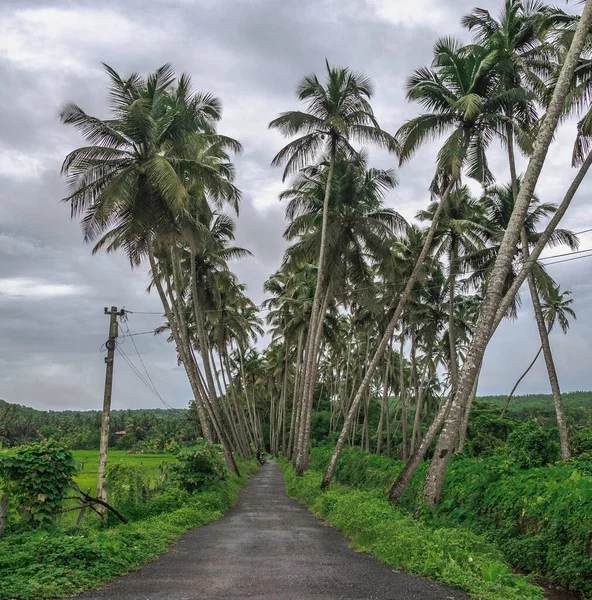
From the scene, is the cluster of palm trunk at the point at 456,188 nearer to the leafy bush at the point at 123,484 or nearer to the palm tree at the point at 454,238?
the palm tree at the point at 454,238

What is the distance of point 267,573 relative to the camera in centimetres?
785

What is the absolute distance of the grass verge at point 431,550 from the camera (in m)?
6.92

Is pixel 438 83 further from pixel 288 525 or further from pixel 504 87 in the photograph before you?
pixel 288 525

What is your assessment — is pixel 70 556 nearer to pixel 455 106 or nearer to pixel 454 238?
pixel 455 106

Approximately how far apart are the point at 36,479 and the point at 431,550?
6.31 meters

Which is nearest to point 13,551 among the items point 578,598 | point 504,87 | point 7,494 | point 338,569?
point 7,494

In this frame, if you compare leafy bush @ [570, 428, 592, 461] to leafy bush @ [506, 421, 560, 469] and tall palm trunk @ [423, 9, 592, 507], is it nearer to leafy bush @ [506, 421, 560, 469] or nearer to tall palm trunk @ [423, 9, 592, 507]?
leafy bush @ [506, 421, 560, 469]

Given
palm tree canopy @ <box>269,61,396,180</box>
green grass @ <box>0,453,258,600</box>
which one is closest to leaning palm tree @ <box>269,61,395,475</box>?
palm tree canopy @ <box>269,61,396,180</box>

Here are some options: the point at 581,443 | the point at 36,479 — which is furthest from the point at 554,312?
the point at 36,479

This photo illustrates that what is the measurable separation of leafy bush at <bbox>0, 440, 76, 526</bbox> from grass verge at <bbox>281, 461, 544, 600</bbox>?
5393 millimetres

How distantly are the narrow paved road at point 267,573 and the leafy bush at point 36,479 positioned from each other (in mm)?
2044

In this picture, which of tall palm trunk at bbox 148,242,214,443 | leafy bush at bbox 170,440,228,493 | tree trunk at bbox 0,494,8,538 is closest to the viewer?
tree trunk at bbox 0,494,8,538

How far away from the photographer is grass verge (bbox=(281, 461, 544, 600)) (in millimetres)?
6921

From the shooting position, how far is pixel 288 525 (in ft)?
43.5
